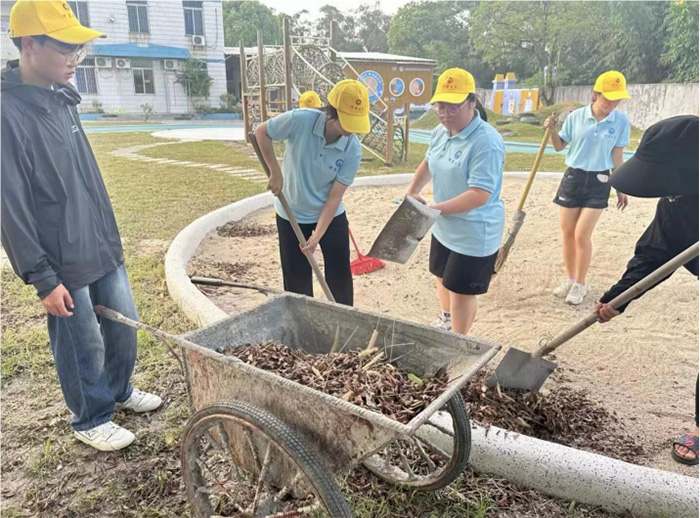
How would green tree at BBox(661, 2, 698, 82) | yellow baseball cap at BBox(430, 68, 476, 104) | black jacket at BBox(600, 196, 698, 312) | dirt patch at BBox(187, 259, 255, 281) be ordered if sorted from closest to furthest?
1. black jacket at BBox(600, 196, 698, 312)
2. yellow baseball cap at BBox(430, 68, 476, 104)
3. dirt patch at BBox(187, 259, 255, 281)
4. green tree at BBox(661, 2, 698, 82)

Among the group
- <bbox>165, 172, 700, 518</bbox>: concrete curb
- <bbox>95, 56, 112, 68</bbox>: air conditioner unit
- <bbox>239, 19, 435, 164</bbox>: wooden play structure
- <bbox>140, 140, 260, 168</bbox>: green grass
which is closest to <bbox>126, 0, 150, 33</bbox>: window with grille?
<bbox>95, 56, 112, 68</bbox>: air conditioner unit

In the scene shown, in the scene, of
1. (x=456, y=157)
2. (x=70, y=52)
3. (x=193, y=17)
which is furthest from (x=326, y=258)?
(x=193, y=17)

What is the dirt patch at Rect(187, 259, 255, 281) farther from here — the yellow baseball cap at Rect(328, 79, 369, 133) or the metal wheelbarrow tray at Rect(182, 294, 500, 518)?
the metal wheelbarrow tray at Rect(182, 294, 500, 518)

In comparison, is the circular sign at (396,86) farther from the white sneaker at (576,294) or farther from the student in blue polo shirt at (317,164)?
the student in blue polo shirt at (317,164)

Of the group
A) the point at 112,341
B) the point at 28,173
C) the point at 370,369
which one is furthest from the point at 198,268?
the point at 370,369

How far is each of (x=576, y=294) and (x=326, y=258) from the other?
1.96 m

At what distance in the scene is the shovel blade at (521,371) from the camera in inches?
99.2

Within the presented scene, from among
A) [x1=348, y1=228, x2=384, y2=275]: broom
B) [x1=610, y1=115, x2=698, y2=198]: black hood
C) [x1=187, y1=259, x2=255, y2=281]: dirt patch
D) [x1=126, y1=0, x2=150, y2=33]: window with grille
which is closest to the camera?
[x1=610, y1=115, x2=698, y2=198]: black hood

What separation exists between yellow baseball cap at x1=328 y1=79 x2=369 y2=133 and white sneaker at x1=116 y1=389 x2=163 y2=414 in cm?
164

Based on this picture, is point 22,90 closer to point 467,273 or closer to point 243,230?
point 467,273

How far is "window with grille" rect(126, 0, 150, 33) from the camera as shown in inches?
1027

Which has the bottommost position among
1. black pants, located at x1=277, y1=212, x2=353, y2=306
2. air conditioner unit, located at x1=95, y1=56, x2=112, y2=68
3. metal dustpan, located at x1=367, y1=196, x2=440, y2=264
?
black pants, located at x1=277, y1=212, x2=353, y2=306

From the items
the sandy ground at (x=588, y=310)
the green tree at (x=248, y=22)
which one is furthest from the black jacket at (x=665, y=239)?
the green tree at (x=248, y=22)

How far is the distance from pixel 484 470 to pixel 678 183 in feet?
4.42
